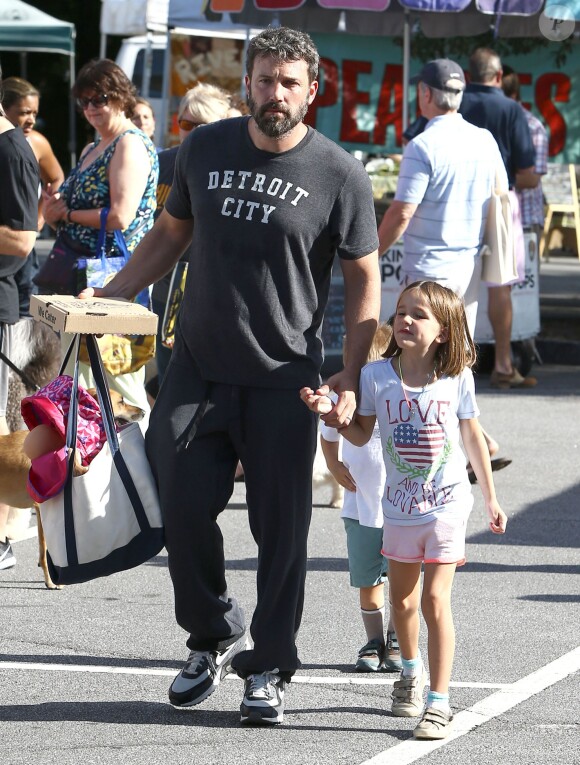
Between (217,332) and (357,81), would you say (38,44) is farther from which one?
(217,332)

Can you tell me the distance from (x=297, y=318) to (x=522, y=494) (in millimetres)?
3856

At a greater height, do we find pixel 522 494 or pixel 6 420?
pixel 6 420

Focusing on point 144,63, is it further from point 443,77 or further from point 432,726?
point 432,726

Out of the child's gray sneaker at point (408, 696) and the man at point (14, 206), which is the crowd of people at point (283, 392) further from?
the man at point (14, 206)

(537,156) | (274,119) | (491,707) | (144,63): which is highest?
(274,119)

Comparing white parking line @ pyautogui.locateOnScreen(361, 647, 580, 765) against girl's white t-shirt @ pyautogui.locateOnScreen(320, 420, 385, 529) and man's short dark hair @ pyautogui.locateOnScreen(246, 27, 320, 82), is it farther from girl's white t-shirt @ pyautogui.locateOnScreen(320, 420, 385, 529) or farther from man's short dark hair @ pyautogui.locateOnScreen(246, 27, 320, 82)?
man's short dark hair @ pyautogui.locateOnScreen(246, 27, 320, 82)

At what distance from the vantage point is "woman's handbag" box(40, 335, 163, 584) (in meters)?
4.28

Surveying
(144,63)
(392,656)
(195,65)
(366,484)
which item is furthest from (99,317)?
(144,63)

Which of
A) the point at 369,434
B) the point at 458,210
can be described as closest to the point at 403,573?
the point at 369,434

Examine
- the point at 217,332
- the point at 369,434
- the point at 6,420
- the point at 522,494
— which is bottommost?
the point at 522,494

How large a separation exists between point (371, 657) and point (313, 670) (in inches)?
7.9

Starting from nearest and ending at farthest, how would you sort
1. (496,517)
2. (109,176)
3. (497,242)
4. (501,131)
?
(496,517) → (109,176) → (497,242) → (501,131)

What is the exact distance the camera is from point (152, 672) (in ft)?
16.1

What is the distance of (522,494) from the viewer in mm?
7840
